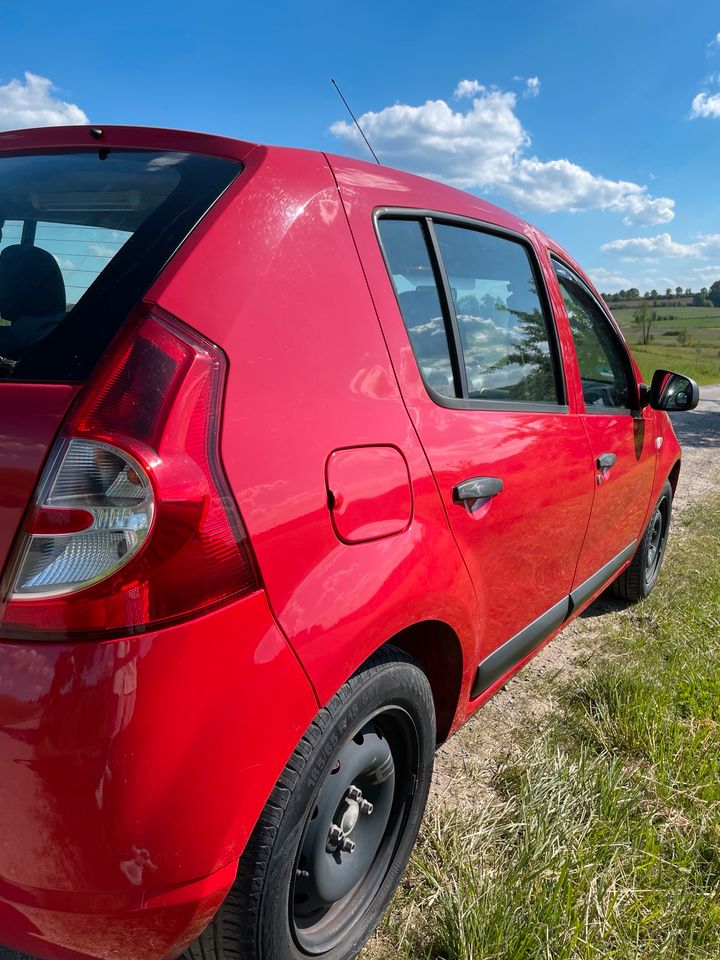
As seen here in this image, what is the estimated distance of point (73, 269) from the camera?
1507 mm

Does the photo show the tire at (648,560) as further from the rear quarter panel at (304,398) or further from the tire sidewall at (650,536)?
the rear quarter panel at (304,398)

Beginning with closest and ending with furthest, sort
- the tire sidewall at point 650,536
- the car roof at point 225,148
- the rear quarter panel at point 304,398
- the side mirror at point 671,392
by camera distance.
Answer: the rear quarter panel at point 304,398
the car roof at point 225,148
the side mirror at point 671,392
the tire sidewall at point 650,536

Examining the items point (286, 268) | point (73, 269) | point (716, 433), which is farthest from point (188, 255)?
point (716, 433)

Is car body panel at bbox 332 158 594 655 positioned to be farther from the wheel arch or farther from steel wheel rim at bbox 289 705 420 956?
steel wheel rim at bbox 289 705 420 956

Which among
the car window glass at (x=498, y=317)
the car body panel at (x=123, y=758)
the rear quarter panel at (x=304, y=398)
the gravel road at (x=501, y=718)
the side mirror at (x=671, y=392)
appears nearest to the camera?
the car body panel at (x=123, y=758)

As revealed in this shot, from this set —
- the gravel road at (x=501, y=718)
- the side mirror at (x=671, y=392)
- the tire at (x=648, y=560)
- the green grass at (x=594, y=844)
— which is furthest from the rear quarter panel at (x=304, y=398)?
the tire at (x=648, y=560)

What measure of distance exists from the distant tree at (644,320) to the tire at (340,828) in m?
53.4

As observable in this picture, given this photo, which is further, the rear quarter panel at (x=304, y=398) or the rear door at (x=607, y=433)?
the rear door at (x=607, y=433)

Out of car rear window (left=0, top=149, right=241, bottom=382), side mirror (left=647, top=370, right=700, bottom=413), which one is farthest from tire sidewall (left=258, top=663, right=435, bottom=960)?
side mirror (left=647, top=370, right=700, bottom=413)

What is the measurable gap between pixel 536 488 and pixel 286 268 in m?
1.17

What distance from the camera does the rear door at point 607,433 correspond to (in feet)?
9.45

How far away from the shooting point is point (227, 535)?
1213 mm

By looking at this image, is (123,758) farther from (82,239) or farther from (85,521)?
(82,239)

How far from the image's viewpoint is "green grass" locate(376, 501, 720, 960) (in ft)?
5.99
